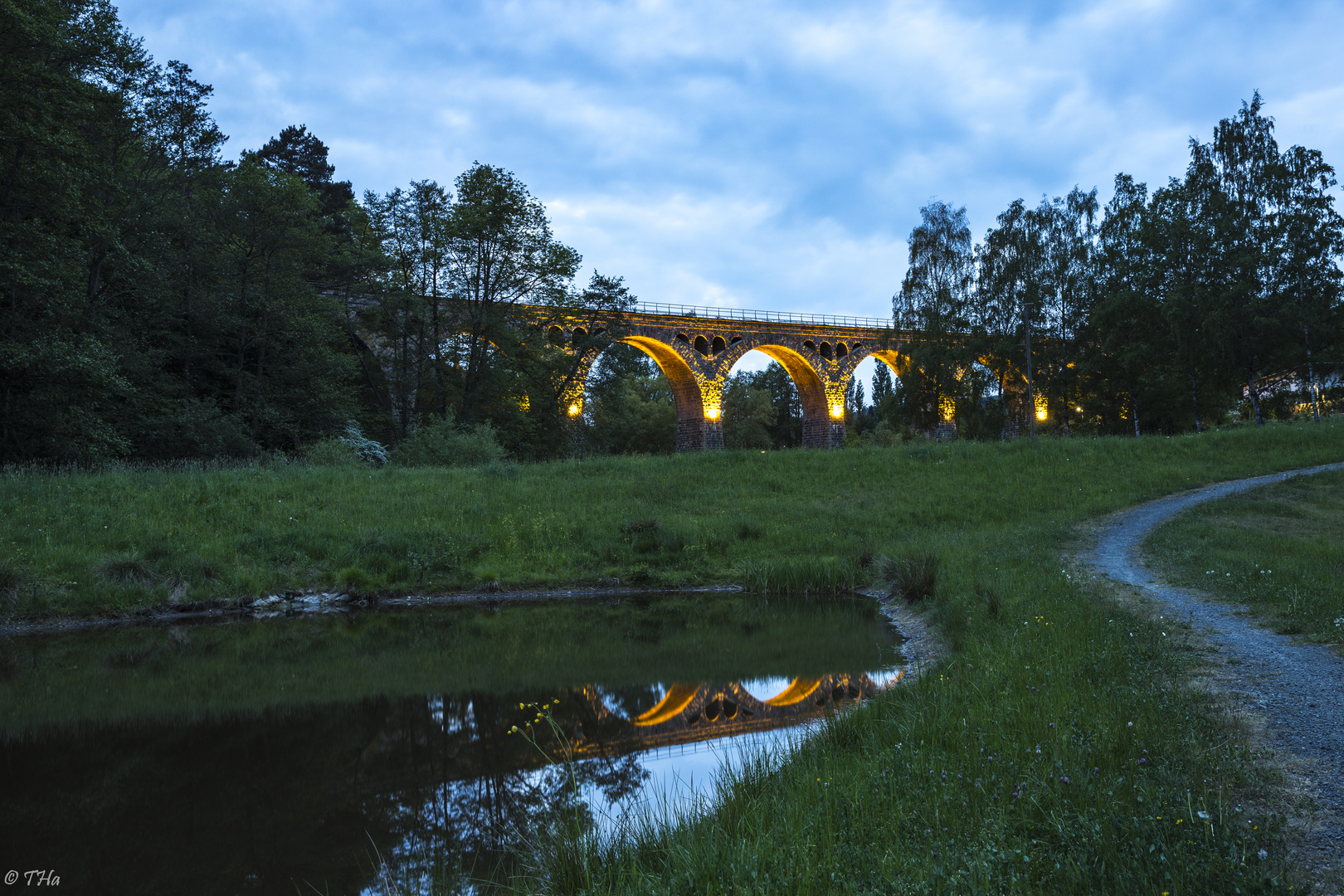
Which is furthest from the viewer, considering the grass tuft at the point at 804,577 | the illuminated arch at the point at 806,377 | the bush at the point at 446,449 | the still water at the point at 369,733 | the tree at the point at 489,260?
the illuminated arch at the point at 806,377

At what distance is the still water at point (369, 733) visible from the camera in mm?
4191

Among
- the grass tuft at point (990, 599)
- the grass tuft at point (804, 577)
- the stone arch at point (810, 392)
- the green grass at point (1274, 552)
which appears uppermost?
the stone arch at point (810, 392)

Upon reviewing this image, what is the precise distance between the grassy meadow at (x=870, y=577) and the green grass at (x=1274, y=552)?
120 centimetres

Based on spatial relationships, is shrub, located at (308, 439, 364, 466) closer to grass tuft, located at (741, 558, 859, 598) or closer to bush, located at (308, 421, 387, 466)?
bush, located at (308, 421, 387, 466)

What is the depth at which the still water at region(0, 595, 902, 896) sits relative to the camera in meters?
4.19

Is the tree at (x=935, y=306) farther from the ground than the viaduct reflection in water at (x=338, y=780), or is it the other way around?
the tree at (x=935, y=306)

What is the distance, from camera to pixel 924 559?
12266 mm

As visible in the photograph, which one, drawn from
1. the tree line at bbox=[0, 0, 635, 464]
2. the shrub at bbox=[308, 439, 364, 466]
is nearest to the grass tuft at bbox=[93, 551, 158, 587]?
the tree line at bbox=[0, 0, 635, 464]

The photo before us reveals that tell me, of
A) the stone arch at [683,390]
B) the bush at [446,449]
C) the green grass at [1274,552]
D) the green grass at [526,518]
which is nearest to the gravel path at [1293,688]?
the green grass at [1274,552]

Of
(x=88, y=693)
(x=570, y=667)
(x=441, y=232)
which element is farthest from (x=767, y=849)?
(x=441, y=232)

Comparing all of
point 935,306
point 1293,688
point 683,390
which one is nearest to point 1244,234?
point 935,306

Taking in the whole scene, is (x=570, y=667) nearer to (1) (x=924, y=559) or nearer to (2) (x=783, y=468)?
(1) (x=924, y=559)

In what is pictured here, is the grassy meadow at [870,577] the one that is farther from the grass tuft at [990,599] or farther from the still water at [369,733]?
the still water at [369,733]

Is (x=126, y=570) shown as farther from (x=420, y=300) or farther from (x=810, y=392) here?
(x=810, y=392)
